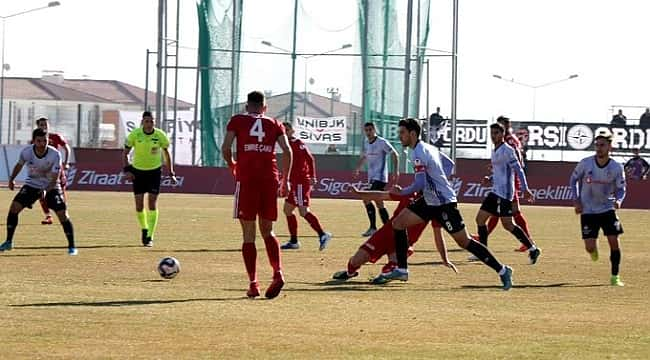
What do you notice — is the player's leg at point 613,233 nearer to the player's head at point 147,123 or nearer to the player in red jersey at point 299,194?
the player in red jersey at point 299,194

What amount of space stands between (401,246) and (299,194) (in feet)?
21.6

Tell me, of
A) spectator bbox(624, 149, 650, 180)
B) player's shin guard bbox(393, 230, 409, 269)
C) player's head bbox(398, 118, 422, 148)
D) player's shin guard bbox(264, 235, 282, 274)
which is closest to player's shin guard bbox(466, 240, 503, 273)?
player's shin guard bbox(393, 230, 409, 269)

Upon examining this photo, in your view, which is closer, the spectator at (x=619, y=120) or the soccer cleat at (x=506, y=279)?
the soccer cleat at (x=506, y=279)

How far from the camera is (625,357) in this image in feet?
35.2

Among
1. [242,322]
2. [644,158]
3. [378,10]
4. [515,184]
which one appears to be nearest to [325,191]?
[378,10]

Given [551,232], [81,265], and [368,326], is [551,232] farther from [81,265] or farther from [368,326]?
[368,326]

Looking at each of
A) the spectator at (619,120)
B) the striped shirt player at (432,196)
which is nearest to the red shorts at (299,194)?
the striped shirt player at (432,196)

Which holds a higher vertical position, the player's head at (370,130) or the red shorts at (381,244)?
the player's head at (370,130)

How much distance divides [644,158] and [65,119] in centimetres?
3632

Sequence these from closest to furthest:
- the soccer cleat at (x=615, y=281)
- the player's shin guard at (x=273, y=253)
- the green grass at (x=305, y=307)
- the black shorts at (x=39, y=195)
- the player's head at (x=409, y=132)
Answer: the green grass at (x=305, y=307)
the player's shin guard at (x=273, y=253)
the player's head at (x=409, y=132)
the soccer cleat at (x=615, y=281)
the black shorts at (x=39, y=195)

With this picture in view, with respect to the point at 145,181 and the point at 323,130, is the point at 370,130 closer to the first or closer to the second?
the point at 145,181

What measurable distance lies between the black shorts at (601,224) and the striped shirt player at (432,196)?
7.48 feet

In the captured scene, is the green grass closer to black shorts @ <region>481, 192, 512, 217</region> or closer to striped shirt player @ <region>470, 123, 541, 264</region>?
striped shirt player @ <region>470, 123, 541, 264</region>

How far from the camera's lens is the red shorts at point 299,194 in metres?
22.8
